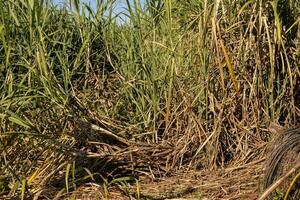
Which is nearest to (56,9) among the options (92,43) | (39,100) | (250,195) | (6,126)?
(92,43)

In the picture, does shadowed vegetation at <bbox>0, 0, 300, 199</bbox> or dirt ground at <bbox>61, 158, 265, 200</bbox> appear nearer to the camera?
dirt ground at <bbox>61, 158, 265, 200</bbox>

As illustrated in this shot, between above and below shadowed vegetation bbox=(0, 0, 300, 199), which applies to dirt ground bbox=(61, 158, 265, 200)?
below

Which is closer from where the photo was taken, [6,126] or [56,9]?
[6,126]

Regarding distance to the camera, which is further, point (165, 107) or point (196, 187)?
point (165, 107)

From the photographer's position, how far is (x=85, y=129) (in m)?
2.61

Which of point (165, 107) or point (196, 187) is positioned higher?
point (165, 107)

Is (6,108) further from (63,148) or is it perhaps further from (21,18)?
(21,18)

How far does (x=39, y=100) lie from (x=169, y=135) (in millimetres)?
699

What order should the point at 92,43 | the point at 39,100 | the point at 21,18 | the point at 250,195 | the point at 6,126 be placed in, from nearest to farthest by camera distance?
the point at 250,195 < the point at 6,126 < the point at 39,100 < the point at 21,18 < the point at 92,43

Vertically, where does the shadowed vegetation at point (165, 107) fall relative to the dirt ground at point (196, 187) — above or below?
above

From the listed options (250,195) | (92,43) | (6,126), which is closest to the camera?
(250,195)

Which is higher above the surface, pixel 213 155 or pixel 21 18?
pixel 21 18

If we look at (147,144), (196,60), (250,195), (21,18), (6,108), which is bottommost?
(250,195)

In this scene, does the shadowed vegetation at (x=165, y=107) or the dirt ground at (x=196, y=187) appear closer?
the dirt ground at (x=196, y=187)
